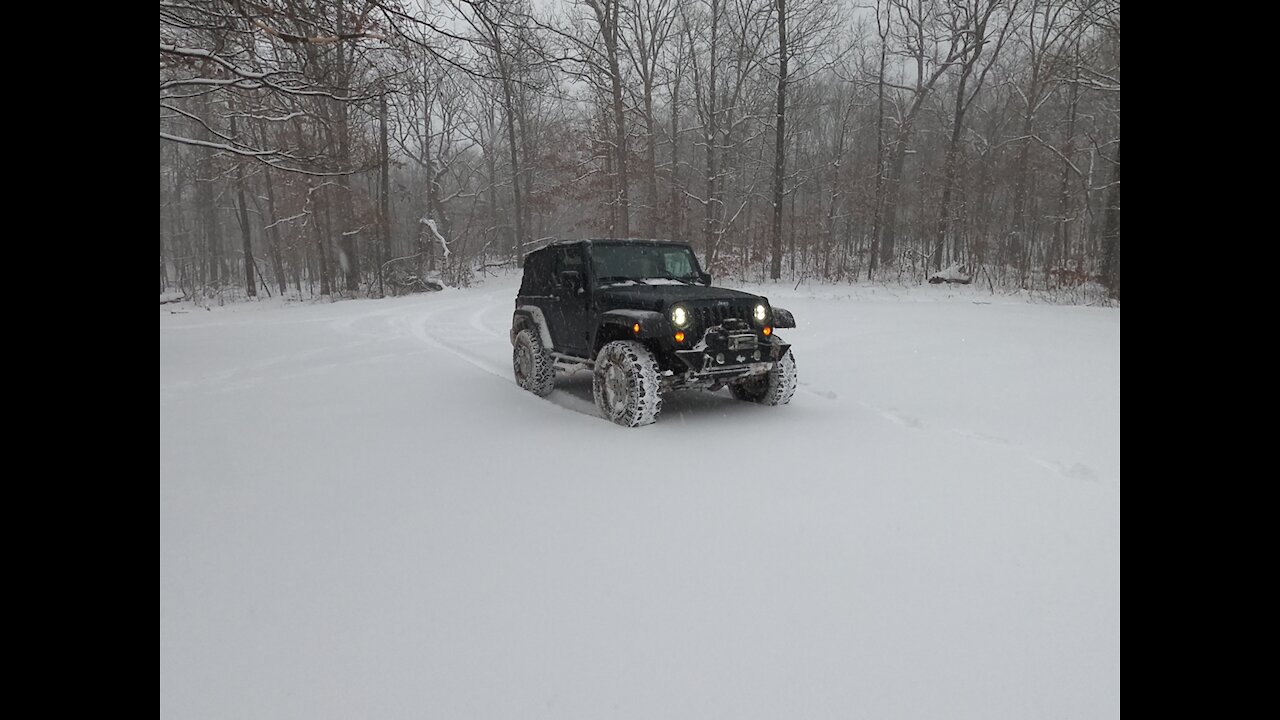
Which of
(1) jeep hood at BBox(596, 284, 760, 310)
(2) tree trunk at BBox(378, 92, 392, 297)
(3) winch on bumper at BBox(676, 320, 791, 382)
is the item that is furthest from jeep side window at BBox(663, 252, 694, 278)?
(2) tree trunk at BBox(378, 92, 392, 297)

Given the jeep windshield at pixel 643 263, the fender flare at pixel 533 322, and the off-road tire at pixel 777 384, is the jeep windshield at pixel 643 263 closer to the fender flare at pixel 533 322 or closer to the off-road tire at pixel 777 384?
the fender flare at pixel 533 322

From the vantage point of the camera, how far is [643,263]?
6.81 m

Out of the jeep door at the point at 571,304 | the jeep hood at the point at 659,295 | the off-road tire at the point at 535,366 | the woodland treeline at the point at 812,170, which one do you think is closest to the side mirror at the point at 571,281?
the jeep door at the point at 571,304

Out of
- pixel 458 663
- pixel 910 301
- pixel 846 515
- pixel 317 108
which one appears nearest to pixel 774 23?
pixel 910 301

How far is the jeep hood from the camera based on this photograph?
18.8 feet

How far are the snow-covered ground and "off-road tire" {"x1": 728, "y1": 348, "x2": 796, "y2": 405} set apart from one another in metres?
0.15

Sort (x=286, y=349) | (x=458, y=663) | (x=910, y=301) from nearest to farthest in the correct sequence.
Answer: (x=458, y=663), (x=286, y=349), (x=910, y=301)

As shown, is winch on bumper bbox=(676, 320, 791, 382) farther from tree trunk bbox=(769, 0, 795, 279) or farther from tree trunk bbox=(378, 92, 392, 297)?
tree trunk bbox=(378, 92, 392, 297)

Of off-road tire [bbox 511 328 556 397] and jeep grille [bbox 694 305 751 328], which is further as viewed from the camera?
off-road tire [bbox 511 328 556 397]

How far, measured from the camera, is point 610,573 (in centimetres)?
286

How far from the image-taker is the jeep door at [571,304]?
654cm

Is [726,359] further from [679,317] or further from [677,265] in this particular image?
[677,265]
